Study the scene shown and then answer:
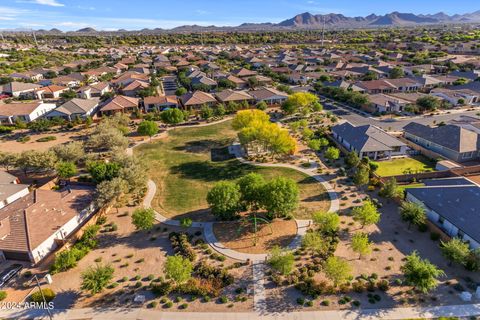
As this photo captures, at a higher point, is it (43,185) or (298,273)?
(43,185)

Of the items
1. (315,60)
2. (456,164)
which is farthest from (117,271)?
(315,60)

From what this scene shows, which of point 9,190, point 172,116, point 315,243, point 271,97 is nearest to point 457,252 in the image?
point 315,243

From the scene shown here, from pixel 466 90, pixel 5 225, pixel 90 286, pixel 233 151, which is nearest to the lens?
A: pixel 90 286

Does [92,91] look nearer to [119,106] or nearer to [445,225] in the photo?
[119,106]

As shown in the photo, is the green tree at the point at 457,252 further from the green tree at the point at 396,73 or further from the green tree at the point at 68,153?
the green tree at the point at 396,73

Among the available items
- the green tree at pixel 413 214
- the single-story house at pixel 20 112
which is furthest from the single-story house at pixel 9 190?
the green tree at pixel 413 214

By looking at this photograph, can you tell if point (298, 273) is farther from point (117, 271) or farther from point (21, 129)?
point (21, 129)
